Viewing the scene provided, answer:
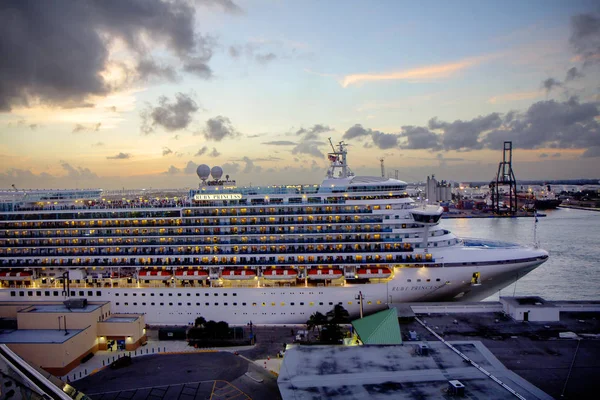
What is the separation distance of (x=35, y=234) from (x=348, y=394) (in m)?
28.4

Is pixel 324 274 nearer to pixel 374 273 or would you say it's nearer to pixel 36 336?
pixel 374 273

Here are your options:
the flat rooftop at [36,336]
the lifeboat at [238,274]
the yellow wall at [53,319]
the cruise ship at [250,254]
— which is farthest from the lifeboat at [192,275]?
the flat rooftop at [36,336]

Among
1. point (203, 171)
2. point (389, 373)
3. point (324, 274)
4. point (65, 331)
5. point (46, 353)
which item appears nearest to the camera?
point (389, 373)

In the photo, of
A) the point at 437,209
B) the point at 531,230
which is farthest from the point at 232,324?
the point at 531,230

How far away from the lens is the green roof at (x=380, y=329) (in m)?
22.4

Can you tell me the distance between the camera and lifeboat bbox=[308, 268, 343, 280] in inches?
1164

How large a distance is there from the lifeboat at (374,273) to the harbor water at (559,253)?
17.7m

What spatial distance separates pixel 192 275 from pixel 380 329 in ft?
47.7

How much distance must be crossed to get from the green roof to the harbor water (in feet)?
72.4

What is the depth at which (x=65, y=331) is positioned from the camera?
88.5ft

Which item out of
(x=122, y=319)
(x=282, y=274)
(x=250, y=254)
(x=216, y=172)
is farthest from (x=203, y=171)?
(x=122, y=319)

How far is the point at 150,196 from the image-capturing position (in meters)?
36.2

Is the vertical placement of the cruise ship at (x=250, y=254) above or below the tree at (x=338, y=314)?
above

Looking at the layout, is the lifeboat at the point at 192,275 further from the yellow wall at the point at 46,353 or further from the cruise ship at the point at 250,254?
the yellow wall at the point at 46,353
